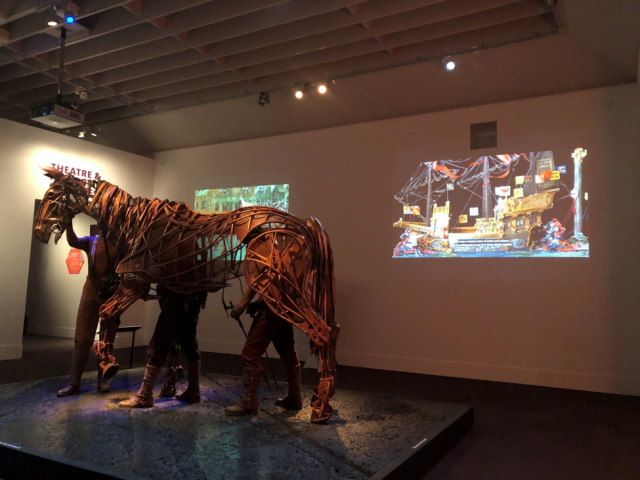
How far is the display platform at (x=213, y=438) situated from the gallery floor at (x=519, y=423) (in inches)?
9.5

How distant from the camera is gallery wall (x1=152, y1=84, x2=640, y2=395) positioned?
17.1 feet

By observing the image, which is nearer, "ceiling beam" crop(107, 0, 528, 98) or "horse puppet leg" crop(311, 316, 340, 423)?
"horse puppet leg" crop(311, 316, 340, 423)

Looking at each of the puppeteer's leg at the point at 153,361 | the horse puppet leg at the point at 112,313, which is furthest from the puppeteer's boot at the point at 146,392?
the horse puppet leg at the point at 112,313

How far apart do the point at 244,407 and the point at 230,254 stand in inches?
43.6

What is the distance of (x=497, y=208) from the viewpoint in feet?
18.9

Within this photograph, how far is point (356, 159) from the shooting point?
6.77 meters

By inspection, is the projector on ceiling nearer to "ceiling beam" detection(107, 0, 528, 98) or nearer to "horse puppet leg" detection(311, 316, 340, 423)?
"ceiling beam" detection(107, 0, 528, 98)

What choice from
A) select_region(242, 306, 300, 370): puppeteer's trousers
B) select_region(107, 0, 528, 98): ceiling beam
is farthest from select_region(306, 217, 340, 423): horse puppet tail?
select_region(107, 0, 528, 98): ceiling beam

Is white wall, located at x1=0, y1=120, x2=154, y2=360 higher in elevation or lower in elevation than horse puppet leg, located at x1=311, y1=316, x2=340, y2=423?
higher

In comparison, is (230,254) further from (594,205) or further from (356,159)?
(594,205)

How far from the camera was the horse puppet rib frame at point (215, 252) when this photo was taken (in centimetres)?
323

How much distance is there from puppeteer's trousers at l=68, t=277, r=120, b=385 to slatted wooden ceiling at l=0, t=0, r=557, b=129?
285 cm

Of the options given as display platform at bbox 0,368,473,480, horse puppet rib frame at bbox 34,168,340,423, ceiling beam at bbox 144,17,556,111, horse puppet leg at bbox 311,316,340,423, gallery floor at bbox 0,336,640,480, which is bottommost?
gallery floor at bbox 0,336,640,480

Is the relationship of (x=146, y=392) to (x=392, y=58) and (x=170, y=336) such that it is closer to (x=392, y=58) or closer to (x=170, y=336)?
(x=170, y=336)
